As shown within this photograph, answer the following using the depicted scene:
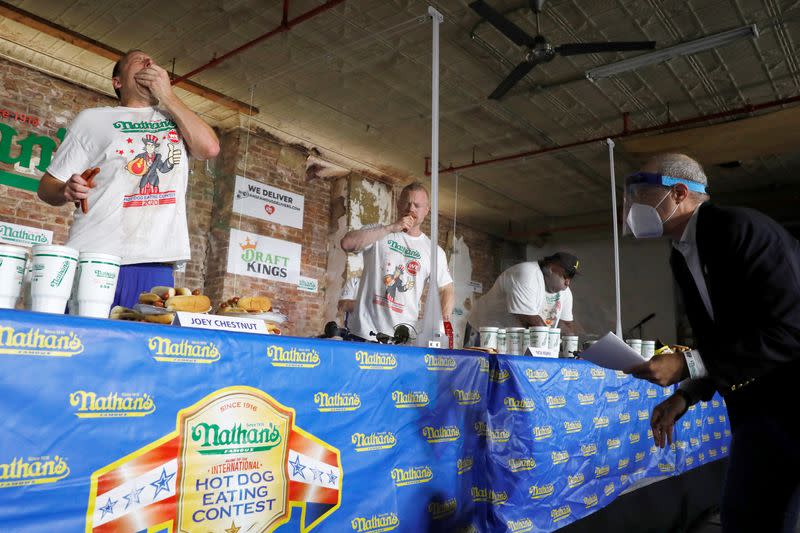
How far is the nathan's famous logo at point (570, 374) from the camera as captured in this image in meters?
1.95

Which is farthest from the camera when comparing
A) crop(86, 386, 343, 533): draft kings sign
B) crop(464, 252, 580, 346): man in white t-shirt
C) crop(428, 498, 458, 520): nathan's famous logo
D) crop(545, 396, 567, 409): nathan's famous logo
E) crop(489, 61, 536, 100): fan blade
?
crop(489, 61, 536, 100): fan blade

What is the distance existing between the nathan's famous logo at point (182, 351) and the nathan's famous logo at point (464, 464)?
822mm

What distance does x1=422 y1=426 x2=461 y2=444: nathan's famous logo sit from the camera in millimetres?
1362

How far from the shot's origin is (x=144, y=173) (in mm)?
1490

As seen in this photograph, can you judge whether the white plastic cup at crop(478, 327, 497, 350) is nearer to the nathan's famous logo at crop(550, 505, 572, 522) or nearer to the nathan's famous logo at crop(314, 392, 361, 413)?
the nathan's famous logo at crop(550, 505, 572, 522)

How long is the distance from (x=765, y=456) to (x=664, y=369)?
270 millimetres

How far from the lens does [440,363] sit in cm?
144

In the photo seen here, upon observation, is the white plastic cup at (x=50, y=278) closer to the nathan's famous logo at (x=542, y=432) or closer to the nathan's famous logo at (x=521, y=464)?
the nathan's famous logo at (x=521, y=464)

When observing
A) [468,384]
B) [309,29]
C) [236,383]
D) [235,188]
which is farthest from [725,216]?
[235,188]

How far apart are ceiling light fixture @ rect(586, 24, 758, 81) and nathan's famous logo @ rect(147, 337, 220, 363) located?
4.17 metres

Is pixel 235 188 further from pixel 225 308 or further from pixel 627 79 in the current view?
pixel 225 308

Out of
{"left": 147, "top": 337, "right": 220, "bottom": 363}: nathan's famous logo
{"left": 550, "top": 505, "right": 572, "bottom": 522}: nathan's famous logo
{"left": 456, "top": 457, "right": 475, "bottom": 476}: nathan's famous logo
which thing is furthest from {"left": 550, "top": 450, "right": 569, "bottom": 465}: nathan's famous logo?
{"left": 147, "top": 337, "right": 220, "bottom": 363}: nathan's famous logo

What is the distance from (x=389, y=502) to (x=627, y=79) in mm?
4903

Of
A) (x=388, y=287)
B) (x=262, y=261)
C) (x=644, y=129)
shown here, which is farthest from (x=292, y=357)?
(x=644, y=129)
